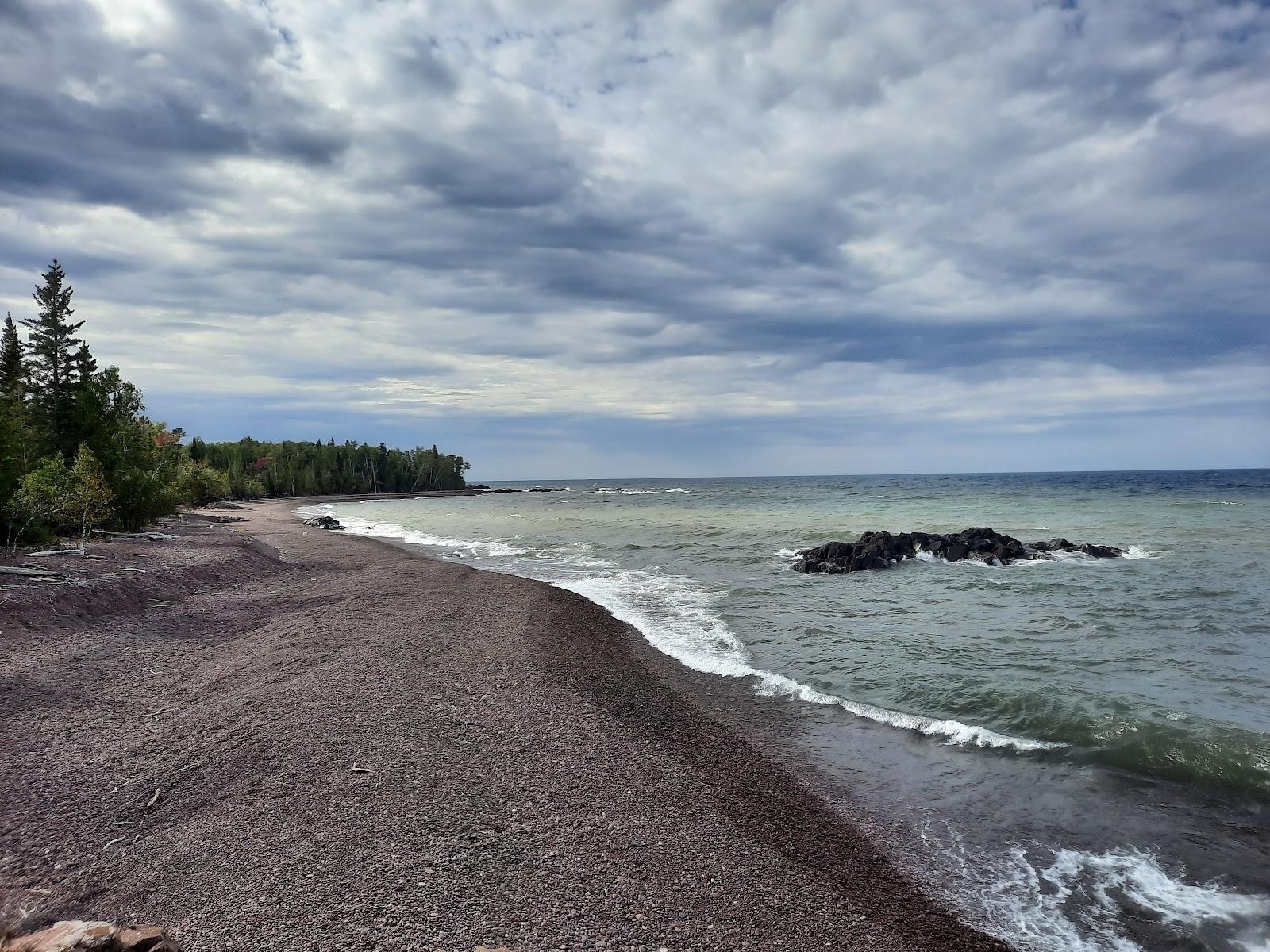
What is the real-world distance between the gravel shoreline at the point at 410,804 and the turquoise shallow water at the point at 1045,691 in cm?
144

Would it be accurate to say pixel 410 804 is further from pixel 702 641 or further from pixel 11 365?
pixel 11 365

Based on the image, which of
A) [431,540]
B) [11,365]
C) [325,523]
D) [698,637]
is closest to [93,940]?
[698,637]

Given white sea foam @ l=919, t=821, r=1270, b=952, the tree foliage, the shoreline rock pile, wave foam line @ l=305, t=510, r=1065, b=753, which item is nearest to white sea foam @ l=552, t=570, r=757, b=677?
wave foam line @ l=305, t=510, r=1065, b=753

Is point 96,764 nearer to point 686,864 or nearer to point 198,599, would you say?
point 686,864

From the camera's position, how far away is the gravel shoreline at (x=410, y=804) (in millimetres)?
4977

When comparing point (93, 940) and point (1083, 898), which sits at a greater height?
point (93, 940)

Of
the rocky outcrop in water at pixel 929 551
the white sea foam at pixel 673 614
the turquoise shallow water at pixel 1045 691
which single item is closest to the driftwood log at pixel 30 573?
the white sea foam at pixel 673 614

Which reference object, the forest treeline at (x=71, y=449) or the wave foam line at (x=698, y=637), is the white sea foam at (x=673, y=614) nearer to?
the wave foam line at (x=698, y=637)

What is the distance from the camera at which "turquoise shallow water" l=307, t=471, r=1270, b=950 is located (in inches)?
240

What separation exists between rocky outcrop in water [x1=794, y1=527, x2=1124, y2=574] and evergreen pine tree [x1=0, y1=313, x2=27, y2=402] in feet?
131

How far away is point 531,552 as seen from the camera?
34.4 m

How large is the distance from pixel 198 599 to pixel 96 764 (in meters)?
10.8

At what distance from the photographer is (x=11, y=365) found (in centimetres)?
3553

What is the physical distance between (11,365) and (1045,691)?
5080cm
